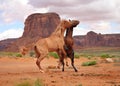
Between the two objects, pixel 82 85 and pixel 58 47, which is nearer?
pixel 82 85

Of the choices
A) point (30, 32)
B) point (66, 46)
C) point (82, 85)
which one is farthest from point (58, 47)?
point (30, 32)

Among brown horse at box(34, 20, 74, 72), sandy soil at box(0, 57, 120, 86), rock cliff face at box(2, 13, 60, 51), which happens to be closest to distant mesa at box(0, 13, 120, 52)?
rock cliff face at box(2, 13, 60, 51)

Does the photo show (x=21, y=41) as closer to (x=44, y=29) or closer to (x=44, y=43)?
(x=44, y=29)

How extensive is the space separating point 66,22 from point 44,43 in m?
2.10

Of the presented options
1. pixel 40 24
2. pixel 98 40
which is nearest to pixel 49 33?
pixel 40 24

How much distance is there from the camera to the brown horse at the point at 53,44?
691 inches

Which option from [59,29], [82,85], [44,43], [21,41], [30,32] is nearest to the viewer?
[82,85]

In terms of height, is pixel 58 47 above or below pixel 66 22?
below

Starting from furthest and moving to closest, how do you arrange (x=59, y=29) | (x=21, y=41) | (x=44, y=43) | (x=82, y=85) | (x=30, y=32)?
1. (x=30, y=32)
2. (x=21, y=41)
3. (x=59, y=29)
4. (x=44, y=43)
5. (x=82, y=85)

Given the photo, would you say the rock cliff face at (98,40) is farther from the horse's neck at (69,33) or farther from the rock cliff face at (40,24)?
the horse's neck at (69,33)

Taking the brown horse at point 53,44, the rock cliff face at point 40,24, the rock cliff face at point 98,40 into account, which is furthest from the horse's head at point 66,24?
the rock cliff face at point 40,24

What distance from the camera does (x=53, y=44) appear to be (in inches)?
703

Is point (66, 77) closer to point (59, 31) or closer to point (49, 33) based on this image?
point (59, 31)

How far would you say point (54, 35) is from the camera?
60.4 ft
